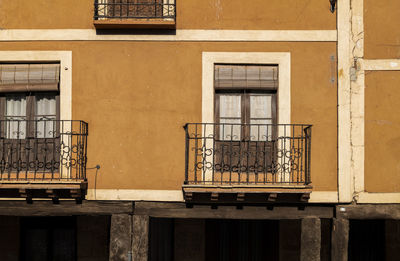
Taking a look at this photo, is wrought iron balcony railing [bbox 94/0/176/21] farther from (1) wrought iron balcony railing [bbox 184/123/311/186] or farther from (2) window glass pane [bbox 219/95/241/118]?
(1) wrought iron balcony railing [bbox 184/123/311/186]

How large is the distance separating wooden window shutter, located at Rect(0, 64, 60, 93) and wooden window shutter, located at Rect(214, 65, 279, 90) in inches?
117

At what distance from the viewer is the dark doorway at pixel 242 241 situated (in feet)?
32.2

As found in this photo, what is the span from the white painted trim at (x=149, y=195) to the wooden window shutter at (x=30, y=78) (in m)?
2.09

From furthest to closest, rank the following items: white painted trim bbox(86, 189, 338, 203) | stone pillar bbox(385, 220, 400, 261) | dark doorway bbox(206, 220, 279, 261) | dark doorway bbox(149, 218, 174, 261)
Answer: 1. dark doorway bbox(206, 220, 279, 261)
2. stone pillar bbox(385, 220, 400, 261)
3. dark doorway bbox(149, 218, 174, 261)
4. white painted trim bbox(86, 189, 338, 203)

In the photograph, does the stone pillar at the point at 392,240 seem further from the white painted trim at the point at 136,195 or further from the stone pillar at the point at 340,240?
the white painted trim at the point at 136,195

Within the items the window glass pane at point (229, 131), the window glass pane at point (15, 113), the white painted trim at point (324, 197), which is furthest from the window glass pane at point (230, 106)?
the window glass pane at point (15, 113)

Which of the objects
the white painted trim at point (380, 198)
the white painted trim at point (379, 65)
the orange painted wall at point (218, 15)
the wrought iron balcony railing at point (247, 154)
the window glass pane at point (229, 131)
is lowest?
the white painted trim at point (380, 198)

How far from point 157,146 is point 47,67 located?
8.22ft

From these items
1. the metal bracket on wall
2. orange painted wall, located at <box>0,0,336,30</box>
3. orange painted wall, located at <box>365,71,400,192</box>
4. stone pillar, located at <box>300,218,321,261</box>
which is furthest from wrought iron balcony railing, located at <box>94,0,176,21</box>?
stone pillar, located at <box>300,218,321,261</box>

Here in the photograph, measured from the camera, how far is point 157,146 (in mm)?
7906

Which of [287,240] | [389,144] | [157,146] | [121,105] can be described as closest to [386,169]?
[389,144]

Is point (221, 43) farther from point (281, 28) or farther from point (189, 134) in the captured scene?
point (189, 134)

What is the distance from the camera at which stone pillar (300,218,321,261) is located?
7539 mm

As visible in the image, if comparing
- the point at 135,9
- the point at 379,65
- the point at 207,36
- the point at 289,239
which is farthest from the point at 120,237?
the point at 379,65
